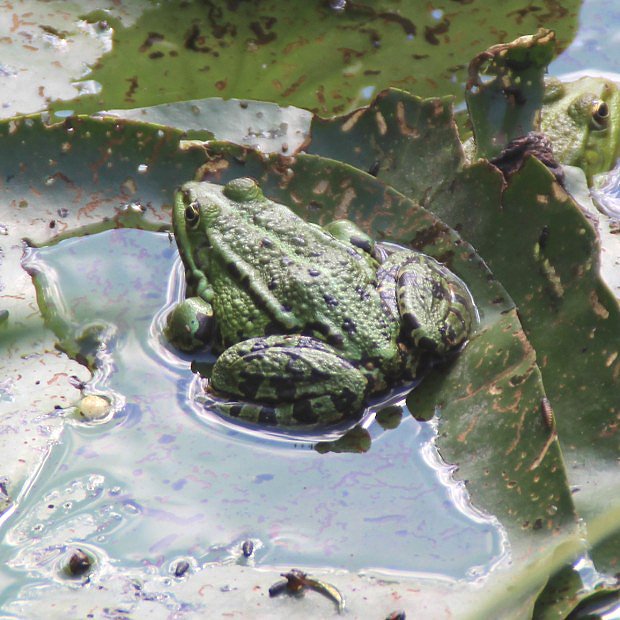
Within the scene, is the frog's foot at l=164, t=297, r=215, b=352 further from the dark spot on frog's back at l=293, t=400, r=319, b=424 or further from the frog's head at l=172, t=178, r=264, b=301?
the dark spot on frog's back at l=293, t=400, r=319, b=424

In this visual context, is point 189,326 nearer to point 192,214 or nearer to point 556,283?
point 192,214

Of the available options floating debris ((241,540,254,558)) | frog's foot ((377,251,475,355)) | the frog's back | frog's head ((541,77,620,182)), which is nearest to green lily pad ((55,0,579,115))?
frog's head ((541,77,620,182))

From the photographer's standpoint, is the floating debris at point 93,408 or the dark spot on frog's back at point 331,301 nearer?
the floating debris at point 93,408

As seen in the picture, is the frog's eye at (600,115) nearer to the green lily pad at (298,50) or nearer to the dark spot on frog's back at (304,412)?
the green lily pad at (298,50)

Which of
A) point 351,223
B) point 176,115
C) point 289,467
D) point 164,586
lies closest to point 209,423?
point 289,467

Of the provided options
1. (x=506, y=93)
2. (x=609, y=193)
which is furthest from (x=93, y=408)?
(x=609, y=193)

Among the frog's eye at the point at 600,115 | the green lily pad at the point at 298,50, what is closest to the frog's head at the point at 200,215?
the green lily pad at the point at 298,50
